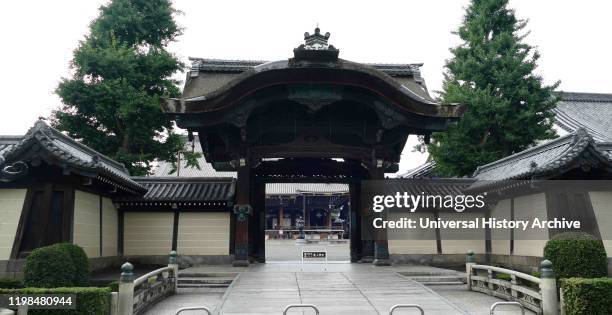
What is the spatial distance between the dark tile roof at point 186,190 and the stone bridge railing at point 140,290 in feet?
16.6

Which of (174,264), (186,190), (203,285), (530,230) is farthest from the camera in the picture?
(186,190)

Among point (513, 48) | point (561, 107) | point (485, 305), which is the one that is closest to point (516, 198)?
point (485, 305)

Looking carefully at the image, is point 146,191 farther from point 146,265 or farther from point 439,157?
point 439,157

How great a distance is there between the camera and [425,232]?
20.2 m

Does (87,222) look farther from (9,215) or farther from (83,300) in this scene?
(83,300)

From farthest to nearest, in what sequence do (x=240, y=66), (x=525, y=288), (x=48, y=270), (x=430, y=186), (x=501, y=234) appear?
(x=430, y=186)
(x=240, y=66)
(x=501, y=234)
(x=48, y=270)
(x=525, y=288)

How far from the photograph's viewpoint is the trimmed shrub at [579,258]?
37.5 feet

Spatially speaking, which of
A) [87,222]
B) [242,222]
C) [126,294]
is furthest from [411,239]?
[126,294]

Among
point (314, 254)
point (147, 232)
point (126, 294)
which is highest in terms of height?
point (147, 232)

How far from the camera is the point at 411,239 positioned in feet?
65.9

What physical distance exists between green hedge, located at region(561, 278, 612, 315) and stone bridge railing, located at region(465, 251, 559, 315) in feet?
1.49

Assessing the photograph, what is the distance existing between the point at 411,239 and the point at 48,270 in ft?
44.3

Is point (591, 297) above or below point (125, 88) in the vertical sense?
below

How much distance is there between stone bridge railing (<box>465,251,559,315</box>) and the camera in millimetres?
10422
